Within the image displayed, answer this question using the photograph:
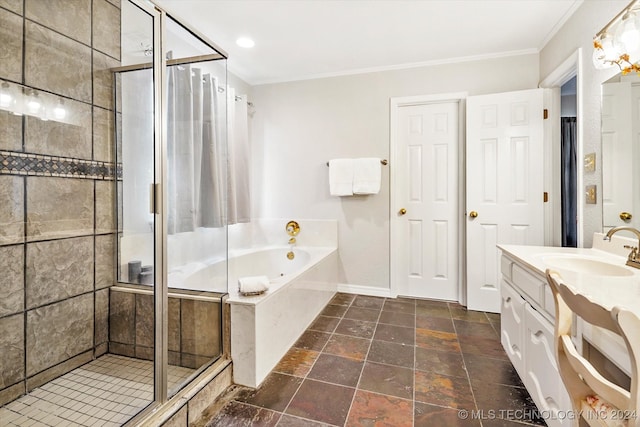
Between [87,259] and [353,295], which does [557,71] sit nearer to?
[353,295]

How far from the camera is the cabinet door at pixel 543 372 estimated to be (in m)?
1.08

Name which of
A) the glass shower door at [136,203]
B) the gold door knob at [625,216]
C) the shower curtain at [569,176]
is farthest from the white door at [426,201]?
the glass shower door at [136,203]

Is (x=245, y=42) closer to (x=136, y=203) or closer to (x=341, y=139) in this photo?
(x=341, y=139)

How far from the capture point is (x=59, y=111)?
1538 mm

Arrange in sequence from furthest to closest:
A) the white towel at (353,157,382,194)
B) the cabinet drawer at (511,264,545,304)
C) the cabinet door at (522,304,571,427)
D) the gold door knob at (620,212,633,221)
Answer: the white towel at (353,157,382,194) → the gold door knob at (620,212,633,221) → the cabinet drawer at (511,264,545,304) → the cabinet door at (522,304,571,427)

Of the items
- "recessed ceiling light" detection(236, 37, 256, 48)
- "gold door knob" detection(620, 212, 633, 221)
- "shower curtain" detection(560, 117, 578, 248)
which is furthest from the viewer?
"shower curtain" detection(560, 117, 578, 248)

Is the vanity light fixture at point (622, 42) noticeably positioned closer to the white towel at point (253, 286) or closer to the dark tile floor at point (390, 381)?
the dark tile floor at point (390, 381)

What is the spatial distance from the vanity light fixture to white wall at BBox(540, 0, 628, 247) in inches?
3.7

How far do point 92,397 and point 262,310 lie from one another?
90 centimetres

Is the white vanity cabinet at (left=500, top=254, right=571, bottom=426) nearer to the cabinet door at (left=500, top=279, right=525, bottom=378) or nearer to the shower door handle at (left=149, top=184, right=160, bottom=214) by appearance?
the cabinet door at (left=500, top=279, right=525, bottom=378)

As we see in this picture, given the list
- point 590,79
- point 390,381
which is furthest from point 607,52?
point 390,381

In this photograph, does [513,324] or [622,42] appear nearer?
[622,42]

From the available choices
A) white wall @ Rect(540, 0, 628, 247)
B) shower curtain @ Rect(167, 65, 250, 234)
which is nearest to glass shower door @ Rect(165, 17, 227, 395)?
shower curtain @ Rect(167, 65, 250, 234)

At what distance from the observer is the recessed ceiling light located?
240 cm
